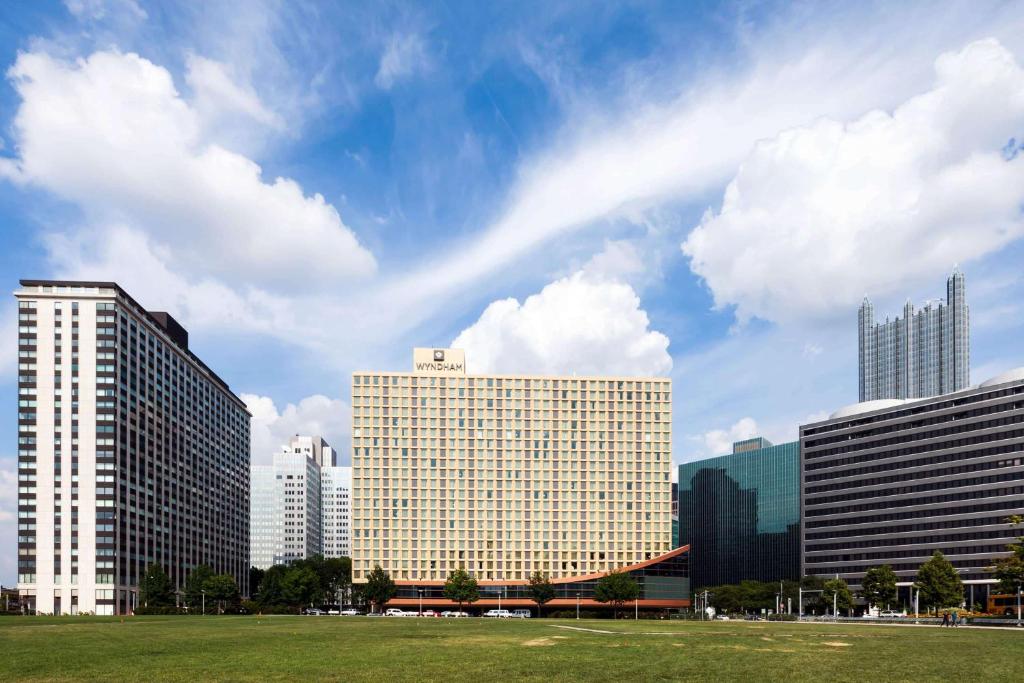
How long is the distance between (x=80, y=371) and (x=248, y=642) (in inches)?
6029

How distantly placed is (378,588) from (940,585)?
108890mm

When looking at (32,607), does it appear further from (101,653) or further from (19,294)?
(101,653)

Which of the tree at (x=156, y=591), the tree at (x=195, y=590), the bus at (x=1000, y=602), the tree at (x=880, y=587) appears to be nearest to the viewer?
the tree at (x=880, y=587)

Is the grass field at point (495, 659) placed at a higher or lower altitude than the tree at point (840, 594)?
higher

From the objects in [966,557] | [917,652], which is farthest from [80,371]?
[966,557]

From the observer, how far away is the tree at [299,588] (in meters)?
179

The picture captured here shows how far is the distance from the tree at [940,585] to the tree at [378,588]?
104927mm

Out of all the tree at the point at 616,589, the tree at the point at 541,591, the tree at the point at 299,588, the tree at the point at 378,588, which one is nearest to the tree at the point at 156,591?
the tree at the point at 299,588

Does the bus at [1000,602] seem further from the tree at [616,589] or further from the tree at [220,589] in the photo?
the tree at [220,589]

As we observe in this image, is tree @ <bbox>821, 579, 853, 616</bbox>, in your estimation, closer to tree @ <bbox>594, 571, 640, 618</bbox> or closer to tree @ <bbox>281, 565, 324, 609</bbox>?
tree @ <bbox>594, 571, 640, 618</bbox>

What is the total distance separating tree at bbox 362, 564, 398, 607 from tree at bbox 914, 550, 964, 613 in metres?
105

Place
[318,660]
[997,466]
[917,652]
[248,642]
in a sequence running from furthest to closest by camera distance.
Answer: [997,466]
[248,642]
[917,652]
[318,660]

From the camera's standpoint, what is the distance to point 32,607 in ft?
576

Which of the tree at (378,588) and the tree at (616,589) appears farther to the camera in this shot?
the tree at (378,588)
